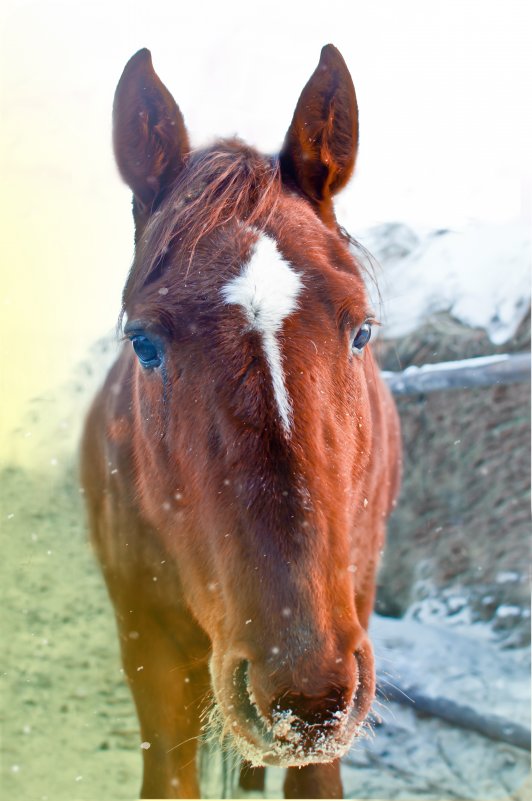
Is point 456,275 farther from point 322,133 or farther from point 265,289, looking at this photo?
point 265,289

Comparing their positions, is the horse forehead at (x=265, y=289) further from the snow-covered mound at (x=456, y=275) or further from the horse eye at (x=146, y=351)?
the snow-covered mound at (x=456, y=275)

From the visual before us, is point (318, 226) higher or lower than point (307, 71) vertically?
lower

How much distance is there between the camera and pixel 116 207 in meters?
1.34

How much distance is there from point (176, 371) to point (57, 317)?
53 centimetres

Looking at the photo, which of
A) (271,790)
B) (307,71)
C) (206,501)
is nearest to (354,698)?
(206,501)

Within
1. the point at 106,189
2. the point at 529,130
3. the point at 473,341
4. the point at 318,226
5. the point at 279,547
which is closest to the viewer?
the point at 279,547

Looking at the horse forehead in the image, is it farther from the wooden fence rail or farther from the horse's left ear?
the wooden fence rail

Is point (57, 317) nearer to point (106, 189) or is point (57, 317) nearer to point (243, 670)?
point (106, 189)

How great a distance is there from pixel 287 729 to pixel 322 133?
0.89 metres

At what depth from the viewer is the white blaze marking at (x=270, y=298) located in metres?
0.88

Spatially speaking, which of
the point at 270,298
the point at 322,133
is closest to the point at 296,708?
the point at 270,298

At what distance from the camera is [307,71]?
4.57 ft

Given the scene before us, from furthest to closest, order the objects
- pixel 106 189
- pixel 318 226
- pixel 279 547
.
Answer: pixel 106 189 → pixel 318 226 → pixel 279 547

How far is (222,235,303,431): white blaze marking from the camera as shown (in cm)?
88
